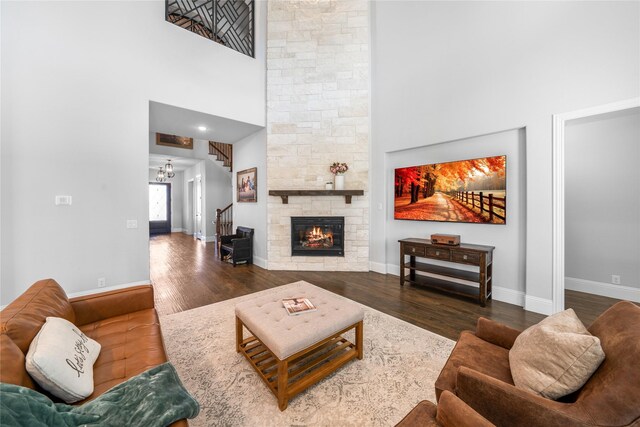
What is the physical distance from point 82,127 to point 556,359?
16.9 feet

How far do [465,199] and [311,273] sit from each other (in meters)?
2.92

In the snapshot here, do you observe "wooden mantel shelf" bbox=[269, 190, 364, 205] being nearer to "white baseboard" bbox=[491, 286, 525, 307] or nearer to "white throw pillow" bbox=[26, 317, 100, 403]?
"white baseboard" bbox=[491, 286, 525, 307]

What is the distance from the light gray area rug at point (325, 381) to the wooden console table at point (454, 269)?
4.03ft

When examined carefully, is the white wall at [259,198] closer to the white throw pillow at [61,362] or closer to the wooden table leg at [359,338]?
the wooden table leg at [359,338]

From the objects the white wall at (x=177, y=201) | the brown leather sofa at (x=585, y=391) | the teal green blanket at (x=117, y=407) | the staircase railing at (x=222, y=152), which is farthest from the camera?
the white wall at (x=177, y=201)

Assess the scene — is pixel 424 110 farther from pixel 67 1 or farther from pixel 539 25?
pixel 67 1

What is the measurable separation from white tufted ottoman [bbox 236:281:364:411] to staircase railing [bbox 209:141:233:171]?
6.60 meters

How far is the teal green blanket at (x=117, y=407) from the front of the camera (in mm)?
756

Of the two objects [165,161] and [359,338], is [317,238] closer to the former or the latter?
[359,338]

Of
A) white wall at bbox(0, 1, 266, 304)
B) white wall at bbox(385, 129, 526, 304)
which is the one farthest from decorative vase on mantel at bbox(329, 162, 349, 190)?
white wall at bbox(0, 1, 266, 304)

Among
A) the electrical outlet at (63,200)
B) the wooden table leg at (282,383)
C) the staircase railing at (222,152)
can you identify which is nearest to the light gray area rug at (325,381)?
the wooden table leg at (282,383)

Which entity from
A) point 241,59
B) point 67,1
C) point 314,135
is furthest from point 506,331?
point 67,1

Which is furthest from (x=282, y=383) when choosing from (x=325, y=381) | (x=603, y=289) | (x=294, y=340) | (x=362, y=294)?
(x=603, y=289)

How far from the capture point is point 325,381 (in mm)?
1900
